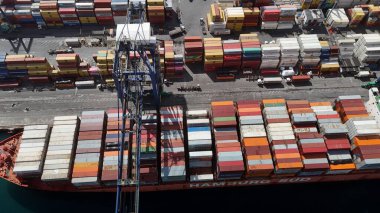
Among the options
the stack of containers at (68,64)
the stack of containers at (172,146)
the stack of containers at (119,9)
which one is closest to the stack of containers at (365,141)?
the stack of containers at (172,146)

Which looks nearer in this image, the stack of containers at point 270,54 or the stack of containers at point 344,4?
the stack of containers at point 270,54

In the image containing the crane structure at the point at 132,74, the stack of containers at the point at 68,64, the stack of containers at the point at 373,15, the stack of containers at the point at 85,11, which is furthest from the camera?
the stack of containers at the point at 373,15

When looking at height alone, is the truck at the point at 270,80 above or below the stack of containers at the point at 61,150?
above

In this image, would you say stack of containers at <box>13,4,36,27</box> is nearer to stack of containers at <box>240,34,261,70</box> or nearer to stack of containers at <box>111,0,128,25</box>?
stack of containers at <box>111,0,128,25</box>

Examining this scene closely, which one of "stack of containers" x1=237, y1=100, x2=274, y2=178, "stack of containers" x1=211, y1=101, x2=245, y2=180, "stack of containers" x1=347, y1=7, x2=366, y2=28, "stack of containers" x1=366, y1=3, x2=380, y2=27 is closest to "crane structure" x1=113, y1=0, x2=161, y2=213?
"stack of containers" x1=211, y1=101, x2=245, y2=180

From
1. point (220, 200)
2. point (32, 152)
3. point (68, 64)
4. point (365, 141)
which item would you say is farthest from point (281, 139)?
point (68, 64)

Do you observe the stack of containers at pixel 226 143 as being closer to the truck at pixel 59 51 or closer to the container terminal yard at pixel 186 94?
the container terminal yard at pixel 186 94
